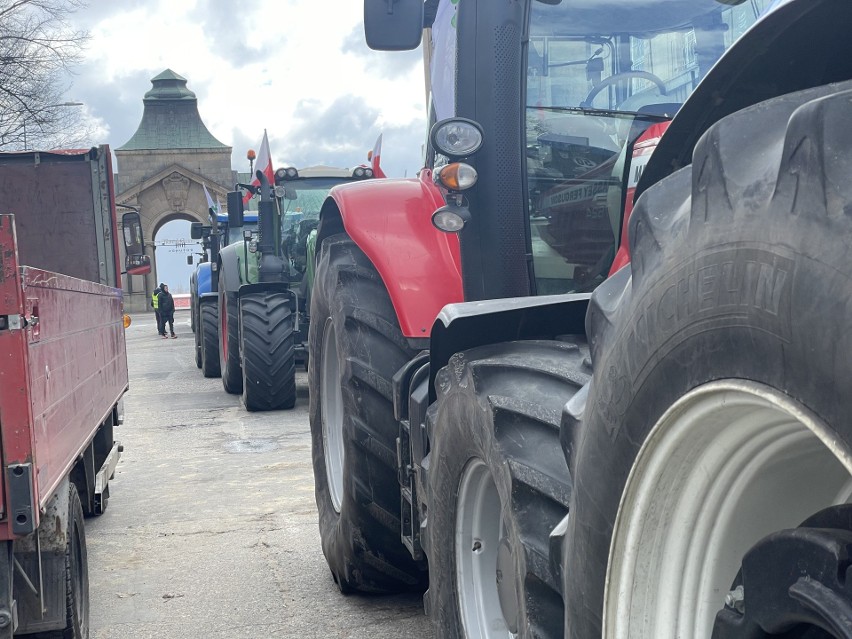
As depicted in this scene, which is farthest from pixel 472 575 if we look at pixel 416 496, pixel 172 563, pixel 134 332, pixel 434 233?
pixel 134 332

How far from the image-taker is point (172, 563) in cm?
497

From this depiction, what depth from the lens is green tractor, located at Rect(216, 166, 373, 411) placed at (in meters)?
10.0

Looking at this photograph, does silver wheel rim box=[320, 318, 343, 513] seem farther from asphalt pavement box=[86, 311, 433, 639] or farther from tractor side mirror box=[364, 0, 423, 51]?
tractor side mirror box=[364, 0, 423, 51]

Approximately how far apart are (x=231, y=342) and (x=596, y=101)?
29.0 ft

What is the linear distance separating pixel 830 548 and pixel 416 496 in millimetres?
2073

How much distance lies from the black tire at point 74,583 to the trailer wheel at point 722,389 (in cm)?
215

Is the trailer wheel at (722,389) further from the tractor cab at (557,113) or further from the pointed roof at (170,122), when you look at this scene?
the pointed roof at (170,122)

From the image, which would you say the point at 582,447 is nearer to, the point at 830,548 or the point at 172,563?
the point at 830,548

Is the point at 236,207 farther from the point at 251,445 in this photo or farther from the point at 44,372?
the point at 44,372

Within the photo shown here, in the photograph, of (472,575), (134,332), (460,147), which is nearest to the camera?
(472,575)

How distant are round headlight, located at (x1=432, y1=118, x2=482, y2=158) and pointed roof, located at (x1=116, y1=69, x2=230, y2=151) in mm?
55814

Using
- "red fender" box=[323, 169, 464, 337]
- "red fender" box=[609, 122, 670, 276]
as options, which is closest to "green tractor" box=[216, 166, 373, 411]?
"red fender" box=[323, 169, 464, 337]

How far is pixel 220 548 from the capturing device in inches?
203

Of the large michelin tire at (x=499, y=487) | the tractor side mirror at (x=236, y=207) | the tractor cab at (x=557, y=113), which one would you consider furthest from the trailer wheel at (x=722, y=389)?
the tractor side mirror at (x=236, y=207)
